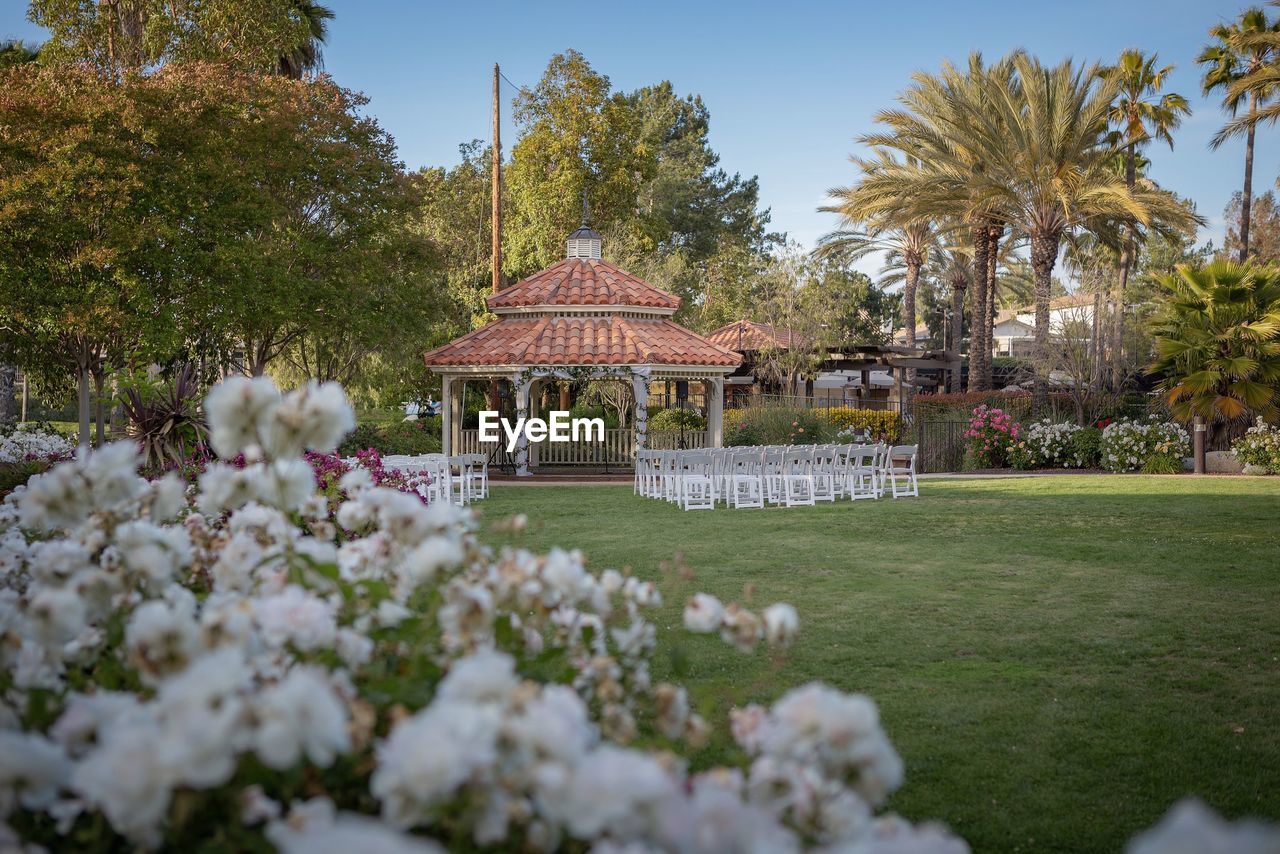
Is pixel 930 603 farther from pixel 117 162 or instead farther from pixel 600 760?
pixel 117 162

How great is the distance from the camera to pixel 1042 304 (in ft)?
92.8

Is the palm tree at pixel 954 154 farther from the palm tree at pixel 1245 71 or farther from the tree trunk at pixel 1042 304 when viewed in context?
the palm tree at pixel 1245 71

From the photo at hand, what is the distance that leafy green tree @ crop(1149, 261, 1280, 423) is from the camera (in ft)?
75.2

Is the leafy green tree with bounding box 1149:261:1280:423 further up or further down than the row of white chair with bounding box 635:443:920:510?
further up

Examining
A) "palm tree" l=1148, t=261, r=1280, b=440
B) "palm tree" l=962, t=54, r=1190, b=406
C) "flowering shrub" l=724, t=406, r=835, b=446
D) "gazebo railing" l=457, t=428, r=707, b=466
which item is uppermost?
"palm tree" l=962, t=54, r=1190, b=406

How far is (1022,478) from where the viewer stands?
22.5 m

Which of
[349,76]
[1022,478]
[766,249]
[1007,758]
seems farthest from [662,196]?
[1007,758]

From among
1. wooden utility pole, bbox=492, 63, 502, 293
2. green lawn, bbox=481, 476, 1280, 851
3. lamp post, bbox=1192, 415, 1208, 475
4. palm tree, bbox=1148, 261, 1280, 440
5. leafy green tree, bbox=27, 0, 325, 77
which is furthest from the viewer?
wooden utility pole, bbox=492, 63, 502, 293

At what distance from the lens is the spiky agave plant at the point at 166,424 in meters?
11.4

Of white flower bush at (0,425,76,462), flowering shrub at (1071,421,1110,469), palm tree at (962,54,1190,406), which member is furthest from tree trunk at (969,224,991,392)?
white flower bush at (0,425,76,462)

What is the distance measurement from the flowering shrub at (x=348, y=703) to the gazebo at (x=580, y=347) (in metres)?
21.4

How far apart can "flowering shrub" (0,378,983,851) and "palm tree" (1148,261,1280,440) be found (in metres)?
23.8

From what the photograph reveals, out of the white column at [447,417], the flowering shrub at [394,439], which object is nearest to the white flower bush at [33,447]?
the flowering shrub at [394,439]

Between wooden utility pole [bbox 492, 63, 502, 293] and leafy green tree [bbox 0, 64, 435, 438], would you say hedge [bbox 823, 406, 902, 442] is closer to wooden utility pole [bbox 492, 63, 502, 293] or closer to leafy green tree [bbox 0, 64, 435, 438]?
wooden utility pole [bbox 492, 63, 502, 293]
